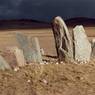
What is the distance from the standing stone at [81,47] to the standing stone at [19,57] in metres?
1.44

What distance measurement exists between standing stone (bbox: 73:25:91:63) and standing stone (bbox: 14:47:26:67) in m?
1.44

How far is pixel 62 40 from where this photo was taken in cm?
1347

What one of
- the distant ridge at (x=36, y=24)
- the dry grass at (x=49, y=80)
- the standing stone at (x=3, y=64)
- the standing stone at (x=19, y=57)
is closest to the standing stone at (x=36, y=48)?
the standing stone at (x=19, y=57)

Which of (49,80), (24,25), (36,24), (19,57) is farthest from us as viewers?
(36,24)

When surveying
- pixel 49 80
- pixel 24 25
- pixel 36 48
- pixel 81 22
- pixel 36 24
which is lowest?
pixel 81 22

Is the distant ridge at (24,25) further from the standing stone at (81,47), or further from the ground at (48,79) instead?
the ground at (48,79)

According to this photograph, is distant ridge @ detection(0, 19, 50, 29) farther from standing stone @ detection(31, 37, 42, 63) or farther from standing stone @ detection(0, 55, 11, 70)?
standing stone @ detection(0, 55, 11, 70)

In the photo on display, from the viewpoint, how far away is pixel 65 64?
41.8 feet

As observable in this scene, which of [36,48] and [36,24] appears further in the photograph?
[36,24]

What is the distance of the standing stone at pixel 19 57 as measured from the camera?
40.0ft

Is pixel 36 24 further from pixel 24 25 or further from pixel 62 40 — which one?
pixel 62 40

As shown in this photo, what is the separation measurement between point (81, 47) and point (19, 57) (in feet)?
6.15

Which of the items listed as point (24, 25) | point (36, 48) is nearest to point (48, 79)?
point (36, 48)

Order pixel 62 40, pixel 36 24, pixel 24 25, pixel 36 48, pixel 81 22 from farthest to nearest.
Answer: pixel 81 22, pixel 36 24, pixel 24 25, pixel 62 40, pixel 36 48
